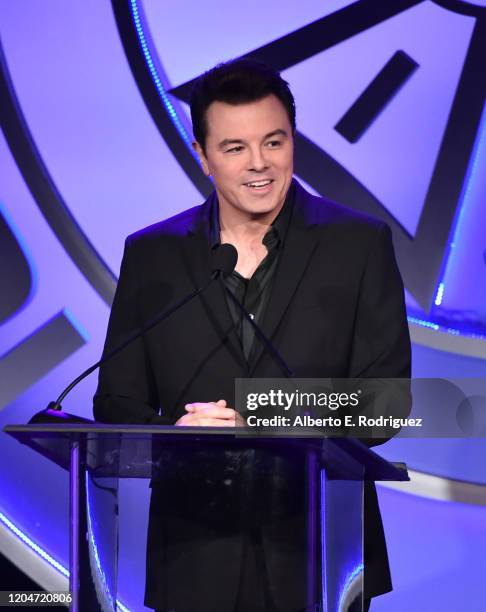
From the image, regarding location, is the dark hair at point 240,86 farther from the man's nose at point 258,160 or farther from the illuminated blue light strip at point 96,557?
the illuminated blue light strip at point 96,557

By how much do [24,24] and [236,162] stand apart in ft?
4.59

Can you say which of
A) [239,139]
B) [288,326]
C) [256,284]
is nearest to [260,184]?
[239,139]

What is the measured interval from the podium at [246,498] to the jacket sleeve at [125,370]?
Answer: 1.37ft

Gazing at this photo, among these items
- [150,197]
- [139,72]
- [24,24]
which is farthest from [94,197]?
[24,24]

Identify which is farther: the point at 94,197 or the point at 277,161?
the point at 94,197

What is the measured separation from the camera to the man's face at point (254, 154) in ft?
6.59

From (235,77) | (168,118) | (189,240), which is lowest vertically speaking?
(189,240)

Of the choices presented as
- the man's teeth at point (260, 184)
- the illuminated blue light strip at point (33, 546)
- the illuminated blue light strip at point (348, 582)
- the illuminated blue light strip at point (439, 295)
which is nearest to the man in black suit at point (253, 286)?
the man's teeth at point (260, 184)

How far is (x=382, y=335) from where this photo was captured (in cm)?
191

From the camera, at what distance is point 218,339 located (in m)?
1.93

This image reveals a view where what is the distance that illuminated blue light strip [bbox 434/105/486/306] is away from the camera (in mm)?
2912

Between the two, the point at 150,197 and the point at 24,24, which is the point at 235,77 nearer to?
the point at 150,197

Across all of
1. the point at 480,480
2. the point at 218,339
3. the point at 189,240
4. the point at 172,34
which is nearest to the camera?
the point at 218,339

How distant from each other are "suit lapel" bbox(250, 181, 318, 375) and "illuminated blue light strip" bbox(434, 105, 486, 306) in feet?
3.07
